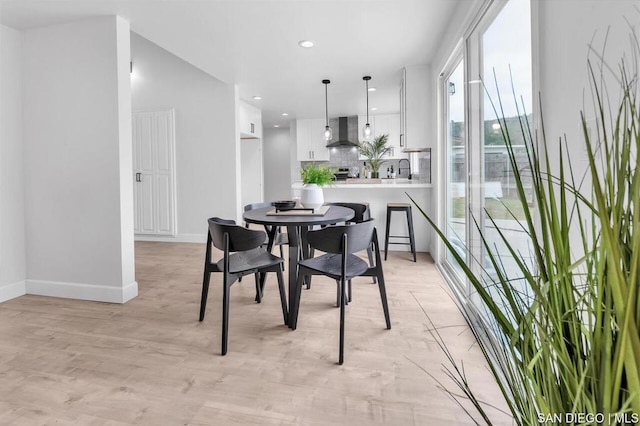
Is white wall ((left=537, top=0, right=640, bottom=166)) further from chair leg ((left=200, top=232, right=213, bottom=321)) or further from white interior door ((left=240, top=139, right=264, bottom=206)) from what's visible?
white interior door ((left=240, top=139, right=264, bottom=206))

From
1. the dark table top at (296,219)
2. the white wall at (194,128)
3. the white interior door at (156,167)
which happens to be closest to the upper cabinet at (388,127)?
the white wall at (194,128)

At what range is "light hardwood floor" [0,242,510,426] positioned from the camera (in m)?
1.53

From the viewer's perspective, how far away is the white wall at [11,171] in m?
3.06

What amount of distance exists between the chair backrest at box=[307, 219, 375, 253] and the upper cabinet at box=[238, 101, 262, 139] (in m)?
4.54

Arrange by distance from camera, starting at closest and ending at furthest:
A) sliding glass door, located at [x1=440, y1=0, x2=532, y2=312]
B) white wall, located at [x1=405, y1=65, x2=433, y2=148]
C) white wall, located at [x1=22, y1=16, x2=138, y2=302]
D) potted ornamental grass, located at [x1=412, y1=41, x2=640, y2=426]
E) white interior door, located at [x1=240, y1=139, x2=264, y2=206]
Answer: potted ornamental grass, located at [x1=412, y1=41, x2=640, y2=426], sliding glass door, located at [x1=440, y1=0, x2=532, y2=312], white wall, located at [x1=22, y1=16, x2=138, y2=302], white wall, located at [x1=405, y1=65, x2=433, y2=148], white interior door, located at [x1=240, y1=139, x2=264, y2=206]

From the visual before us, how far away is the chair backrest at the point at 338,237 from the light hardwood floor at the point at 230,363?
23.5 inches

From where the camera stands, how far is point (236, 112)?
5.29 meters

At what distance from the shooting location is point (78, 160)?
3.06 m

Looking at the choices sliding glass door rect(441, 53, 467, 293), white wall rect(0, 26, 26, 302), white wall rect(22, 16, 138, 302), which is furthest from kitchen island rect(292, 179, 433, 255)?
white wall rect(0, 26, 26, 302)

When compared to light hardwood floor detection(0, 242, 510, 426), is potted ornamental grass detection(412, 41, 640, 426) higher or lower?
higher

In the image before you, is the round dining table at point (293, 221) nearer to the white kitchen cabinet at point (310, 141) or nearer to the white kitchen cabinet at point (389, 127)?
the white kitchen cabinet at point (389, 127)

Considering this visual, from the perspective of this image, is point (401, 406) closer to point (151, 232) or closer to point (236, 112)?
point (236, 112)

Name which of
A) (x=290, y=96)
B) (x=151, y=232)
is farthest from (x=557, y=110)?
(x=151, y=232)

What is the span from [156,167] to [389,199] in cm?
361
